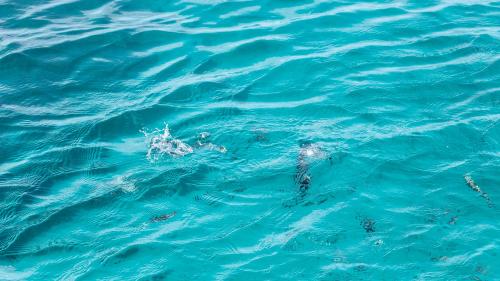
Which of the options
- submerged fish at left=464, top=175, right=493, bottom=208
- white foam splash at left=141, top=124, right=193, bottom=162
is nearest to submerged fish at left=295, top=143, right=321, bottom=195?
white foam splash at left=141, top=124, right=193, bottom=162

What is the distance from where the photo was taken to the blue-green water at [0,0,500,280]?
502 cm

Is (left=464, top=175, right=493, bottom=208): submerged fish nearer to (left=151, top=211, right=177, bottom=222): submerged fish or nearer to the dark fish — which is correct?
the dark fish

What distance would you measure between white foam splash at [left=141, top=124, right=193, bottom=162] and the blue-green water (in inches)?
1.0

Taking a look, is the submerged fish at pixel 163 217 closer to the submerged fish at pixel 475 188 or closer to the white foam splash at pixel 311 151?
the white foam splash at pixel 311 151

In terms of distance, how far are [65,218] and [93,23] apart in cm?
538

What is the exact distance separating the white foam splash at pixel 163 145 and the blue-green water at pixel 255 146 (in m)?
0.02

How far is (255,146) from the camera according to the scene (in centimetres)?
639

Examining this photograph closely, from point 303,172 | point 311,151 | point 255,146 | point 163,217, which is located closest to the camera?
point 163,217

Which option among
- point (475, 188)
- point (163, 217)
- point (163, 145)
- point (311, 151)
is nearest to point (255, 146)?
point (311, 151)

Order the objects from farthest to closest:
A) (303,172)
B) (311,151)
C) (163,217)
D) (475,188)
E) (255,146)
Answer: (255,146), (311,151), (303,172), (475,188), (163,217)

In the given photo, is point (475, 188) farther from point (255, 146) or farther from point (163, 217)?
point (163, 217)

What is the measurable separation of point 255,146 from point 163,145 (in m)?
1.17

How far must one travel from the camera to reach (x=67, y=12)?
10406 mm

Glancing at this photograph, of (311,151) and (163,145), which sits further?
(163,145)
